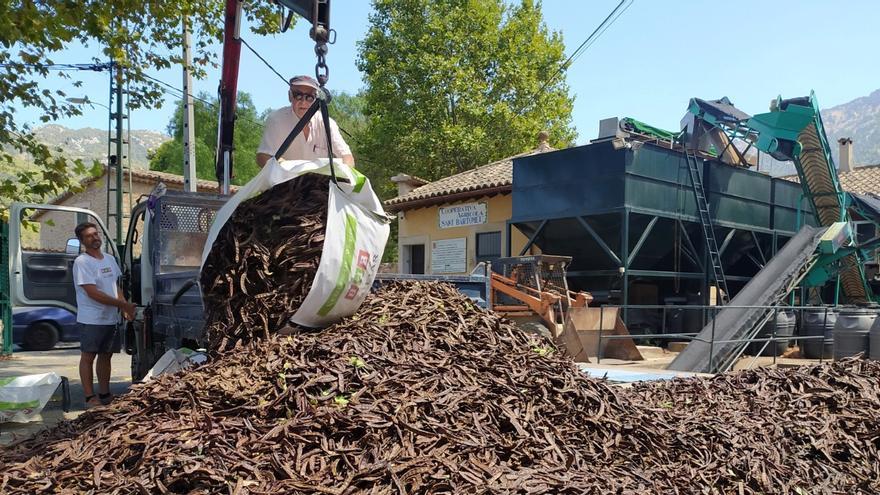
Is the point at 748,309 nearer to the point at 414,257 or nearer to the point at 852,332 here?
the point at 852,332

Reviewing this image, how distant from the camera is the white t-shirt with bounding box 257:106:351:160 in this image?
528 cm

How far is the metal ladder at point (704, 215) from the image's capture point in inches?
556

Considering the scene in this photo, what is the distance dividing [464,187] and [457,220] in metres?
1.17

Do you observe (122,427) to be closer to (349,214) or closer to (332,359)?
(332,359)

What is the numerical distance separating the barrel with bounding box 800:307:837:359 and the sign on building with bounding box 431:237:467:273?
9054 mm

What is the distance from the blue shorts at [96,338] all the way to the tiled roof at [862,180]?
20452 mm

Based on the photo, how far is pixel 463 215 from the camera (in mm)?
18516

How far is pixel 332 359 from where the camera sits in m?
3.51

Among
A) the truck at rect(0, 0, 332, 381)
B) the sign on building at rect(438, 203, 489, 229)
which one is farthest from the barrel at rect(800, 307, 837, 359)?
the truck at rect(0, 0, 332, 381)

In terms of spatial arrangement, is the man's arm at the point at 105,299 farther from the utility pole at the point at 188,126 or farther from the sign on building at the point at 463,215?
the sign on building at the point at 463,215

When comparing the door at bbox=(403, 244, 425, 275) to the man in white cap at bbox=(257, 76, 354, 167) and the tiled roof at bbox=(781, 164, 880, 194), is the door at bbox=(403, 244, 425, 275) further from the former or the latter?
the man in white cap at bbox=(257, 76, 354, 167)

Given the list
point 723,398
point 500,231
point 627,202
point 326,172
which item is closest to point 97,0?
point 326,172

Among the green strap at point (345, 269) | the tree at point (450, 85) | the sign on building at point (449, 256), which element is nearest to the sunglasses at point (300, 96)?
the green strap at point (345, 269)

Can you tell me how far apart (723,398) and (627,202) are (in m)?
8.07
